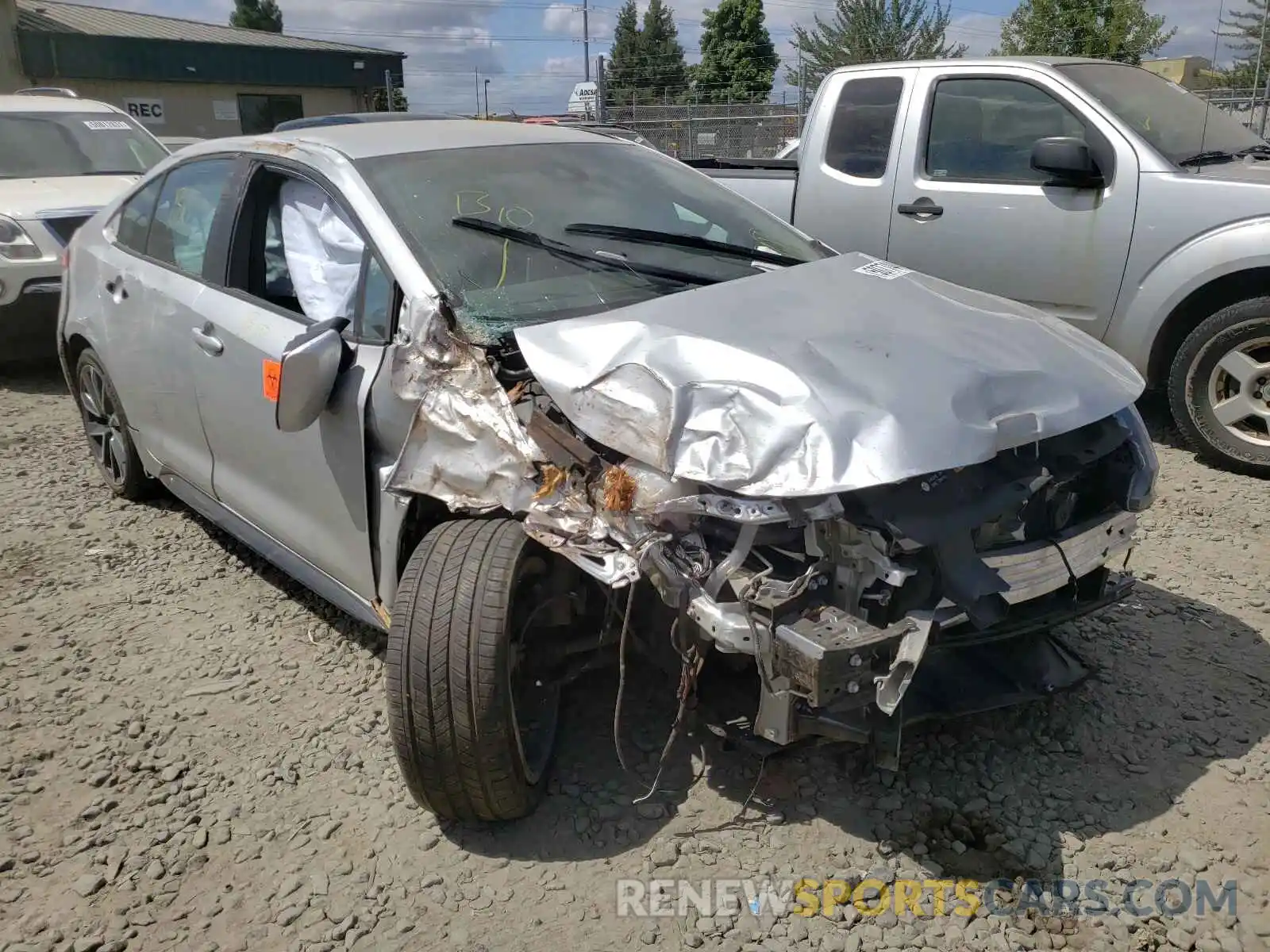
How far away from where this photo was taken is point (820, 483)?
2234mm

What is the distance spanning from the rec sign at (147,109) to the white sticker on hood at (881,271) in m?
27.4

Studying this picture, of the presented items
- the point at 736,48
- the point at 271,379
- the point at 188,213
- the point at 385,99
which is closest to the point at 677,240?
the point at 271,379

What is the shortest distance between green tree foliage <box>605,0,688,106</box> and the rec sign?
31251 mm

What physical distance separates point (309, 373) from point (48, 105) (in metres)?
7.51

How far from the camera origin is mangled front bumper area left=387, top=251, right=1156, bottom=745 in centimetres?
231

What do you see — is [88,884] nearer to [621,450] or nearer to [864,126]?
[621,450]

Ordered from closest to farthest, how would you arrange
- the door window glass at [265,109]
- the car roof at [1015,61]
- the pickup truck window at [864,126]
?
1. the car roof at [1015,61]
2. the pickup truck window at [864,126]
3. the door window glass at [265,109]

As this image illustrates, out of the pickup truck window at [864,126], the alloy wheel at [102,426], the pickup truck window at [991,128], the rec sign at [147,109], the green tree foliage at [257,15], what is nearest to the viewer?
the alloy wheel at [102,426]

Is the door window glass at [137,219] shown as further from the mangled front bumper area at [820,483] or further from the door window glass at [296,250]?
the mangled front bumper area at [820,483]

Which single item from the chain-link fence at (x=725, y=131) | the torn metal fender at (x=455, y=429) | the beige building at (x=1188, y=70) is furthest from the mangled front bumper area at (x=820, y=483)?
the beige building at (x=1188, y=70)

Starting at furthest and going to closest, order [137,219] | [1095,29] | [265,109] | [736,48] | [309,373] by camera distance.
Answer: [736,48]
[265,109]
[1095,29]
[137,219]
[309,373]

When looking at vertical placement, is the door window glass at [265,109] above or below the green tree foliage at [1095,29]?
below

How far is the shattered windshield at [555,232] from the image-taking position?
3.04 m

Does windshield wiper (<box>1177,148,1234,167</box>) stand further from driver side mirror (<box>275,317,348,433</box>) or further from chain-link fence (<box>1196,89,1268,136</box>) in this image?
chain-link fence (<box>1196,89,1268,136</box>)
